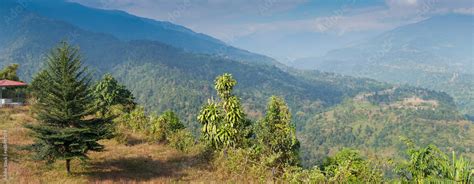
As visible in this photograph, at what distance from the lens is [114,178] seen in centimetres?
1873

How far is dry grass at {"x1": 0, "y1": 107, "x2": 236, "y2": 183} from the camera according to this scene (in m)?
18.1

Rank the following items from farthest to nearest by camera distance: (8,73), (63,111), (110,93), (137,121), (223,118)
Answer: (110,93) → (8,73) → (137,121) → (223,118) → (63,111)

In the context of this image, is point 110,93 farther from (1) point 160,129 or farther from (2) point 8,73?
(1) point 160,129

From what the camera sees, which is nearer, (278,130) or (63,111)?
(63,111)

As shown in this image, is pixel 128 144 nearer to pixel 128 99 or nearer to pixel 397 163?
pixel 128 99

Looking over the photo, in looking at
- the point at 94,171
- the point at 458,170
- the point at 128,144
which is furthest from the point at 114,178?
the point at 458,170

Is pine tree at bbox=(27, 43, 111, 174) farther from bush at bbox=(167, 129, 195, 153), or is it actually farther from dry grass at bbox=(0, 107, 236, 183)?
bush at bbox=(167, 129, 195, 153)

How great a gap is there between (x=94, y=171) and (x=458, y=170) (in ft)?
59.0

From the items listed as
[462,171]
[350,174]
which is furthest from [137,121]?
[462,171]

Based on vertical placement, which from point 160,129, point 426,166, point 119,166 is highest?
point 426,166

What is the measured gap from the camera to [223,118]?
84.2ft

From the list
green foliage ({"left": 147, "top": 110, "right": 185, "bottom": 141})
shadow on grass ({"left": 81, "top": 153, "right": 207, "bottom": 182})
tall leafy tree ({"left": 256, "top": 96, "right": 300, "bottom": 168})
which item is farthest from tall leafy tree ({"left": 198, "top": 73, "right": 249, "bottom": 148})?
green foliage ({"left": 147, "top": 110, "right": 185, "bottom": 141})

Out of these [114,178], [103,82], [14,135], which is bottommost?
[114,178]

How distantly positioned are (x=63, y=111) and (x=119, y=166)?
21.1ft
